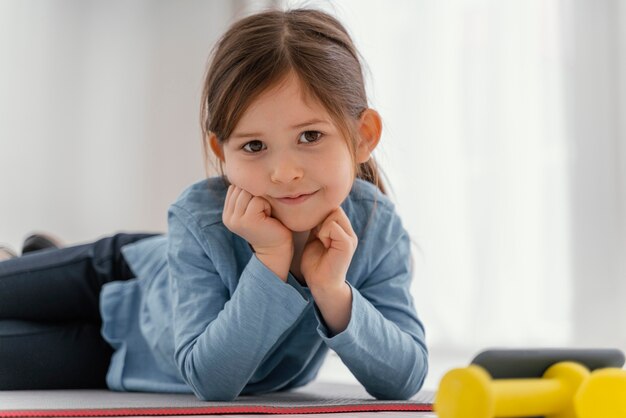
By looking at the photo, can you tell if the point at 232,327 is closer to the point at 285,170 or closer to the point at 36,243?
the point at 285,170

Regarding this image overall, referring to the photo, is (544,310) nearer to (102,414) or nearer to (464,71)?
(464,71)

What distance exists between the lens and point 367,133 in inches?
46.1

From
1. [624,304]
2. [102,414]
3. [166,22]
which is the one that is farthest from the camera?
[166,22]

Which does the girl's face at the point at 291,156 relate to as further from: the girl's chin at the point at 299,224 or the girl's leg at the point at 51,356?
the girl's leg at the point at 51,356

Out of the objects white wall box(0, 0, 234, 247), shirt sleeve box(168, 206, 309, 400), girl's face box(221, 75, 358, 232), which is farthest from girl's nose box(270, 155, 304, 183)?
white wall box(0, 0, 234, 247)

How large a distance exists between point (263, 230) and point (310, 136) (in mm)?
133

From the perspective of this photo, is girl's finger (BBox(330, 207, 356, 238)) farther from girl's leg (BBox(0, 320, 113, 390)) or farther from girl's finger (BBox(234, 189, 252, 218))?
girl's leg (BBox(0, 320, 113, 390))

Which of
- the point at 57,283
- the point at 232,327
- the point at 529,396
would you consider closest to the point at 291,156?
the point at 232,327

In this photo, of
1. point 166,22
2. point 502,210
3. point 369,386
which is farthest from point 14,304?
point 166,22

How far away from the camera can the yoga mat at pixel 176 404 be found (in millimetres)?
958

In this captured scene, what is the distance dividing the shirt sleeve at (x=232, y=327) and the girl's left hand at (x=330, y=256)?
35 millimetres

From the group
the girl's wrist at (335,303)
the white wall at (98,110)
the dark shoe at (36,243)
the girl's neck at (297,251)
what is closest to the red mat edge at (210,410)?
the girl's wrist at (335,303)

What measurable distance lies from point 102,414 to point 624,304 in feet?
6.47

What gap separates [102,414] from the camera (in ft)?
3.11
